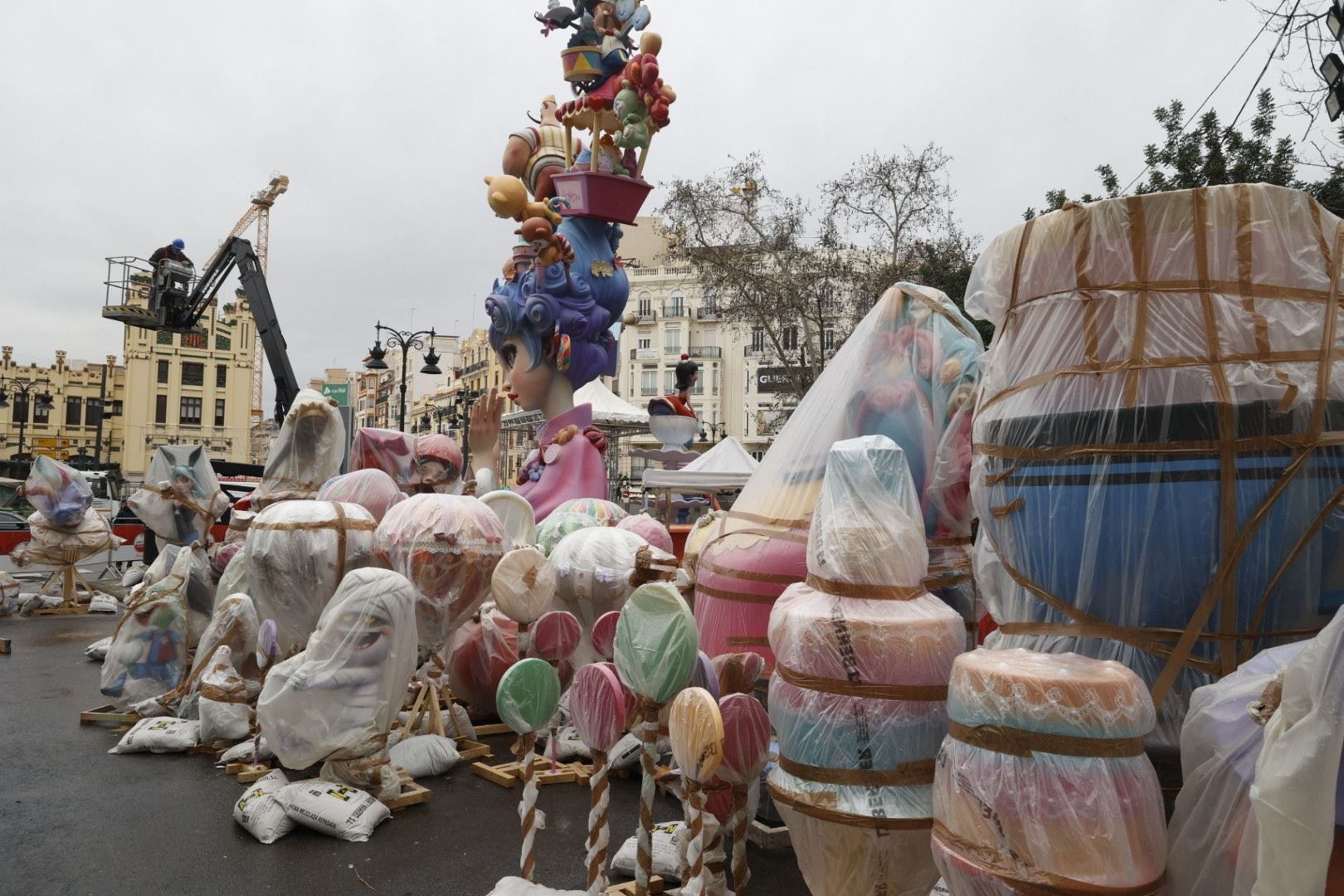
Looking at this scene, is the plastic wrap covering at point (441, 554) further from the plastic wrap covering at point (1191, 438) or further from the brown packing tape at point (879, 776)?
the plastic wrap covering at point (1191, 438)

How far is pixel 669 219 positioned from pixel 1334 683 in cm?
1863

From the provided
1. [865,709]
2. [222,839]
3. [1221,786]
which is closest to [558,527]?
[222,839]

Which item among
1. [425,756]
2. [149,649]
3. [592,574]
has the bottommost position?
[425,756]

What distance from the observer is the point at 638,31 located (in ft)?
36.3

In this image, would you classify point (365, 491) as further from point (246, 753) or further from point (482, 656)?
point (246, 753)

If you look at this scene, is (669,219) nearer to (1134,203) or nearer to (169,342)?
(1134,203)

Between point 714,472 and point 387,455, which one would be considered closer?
point 387,455

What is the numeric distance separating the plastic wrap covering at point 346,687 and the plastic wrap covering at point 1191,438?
11.1 ft

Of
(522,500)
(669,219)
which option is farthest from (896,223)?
(522,500)

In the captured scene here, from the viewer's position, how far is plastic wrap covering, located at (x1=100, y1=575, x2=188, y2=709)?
7031mm

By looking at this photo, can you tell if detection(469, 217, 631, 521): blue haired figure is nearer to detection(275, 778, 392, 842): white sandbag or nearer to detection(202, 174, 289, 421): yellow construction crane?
detection(275, 778, 392, 842): white sandbag

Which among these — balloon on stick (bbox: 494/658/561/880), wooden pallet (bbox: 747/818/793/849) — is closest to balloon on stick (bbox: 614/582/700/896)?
balloon on stick (bbox: 494/658/561/880)

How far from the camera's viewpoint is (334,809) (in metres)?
4.64

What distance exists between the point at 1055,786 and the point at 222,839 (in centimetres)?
409
